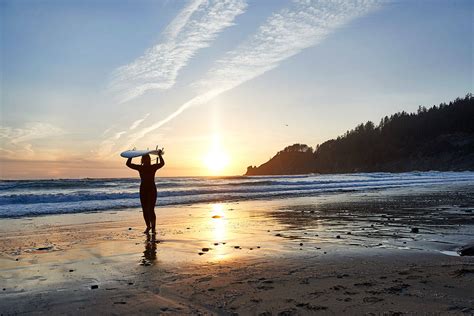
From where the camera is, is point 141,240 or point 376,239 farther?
point 141,240

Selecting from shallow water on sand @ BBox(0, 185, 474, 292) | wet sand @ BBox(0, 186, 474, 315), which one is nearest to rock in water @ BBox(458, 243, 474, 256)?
wet sand @ BBox(0, 186, 474, 315)

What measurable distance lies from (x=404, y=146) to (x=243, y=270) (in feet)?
425

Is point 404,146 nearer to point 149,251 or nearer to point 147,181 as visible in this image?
point 147,181

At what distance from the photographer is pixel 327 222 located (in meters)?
11.3

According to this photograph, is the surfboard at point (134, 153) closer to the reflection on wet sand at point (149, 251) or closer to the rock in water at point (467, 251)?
the reflection on wet sand at point (149, 251)

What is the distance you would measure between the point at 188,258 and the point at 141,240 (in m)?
2.43

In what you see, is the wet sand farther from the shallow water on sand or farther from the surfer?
the surfer

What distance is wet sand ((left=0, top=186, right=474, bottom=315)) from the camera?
405 centimetres

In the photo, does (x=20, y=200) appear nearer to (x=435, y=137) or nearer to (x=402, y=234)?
(x=402, y=234)

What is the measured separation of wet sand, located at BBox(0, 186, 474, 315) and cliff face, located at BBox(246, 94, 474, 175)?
9802 centimetres

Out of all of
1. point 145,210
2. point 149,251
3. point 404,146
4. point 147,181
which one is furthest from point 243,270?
point 404,146

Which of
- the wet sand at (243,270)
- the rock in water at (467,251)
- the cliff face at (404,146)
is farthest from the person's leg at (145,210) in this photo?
the cliff face at (404,146)

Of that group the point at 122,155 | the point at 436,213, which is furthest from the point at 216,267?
the point at 436,213

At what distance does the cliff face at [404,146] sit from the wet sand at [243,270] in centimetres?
9802
